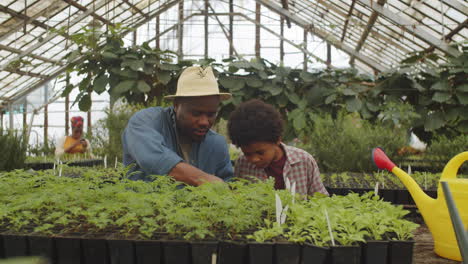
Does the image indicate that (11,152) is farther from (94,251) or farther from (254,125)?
(94,251)

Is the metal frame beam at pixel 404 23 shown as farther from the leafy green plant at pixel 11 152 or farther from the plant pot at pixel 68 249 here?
the plant pot at pixel 68 249

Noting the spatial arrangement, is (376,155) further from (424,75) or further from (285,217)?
(424,75)

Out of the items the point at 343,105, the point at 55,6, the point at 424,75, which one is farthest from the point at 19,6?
the point at 424,75

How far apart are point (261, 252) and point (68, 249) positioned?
504 millimetres

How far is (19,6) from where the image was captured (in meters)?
9.23

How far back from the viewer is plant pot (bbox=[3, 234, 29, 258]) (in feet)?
3.81

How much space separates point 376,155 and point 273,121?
1.99 feet

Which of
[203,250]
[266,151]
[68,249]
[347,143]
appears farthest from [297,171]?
[347,143]

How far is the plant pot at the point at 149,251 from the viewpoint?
3.60 ft

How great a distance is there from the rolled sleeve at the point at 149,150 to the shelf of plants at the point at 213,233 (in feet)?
1.56

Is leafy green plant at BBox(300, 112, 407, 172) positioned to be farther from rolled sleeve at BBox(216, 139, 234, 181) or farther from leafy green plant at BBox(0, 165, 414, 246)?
leafy green plant at BBox(0, 165, 414, 246)

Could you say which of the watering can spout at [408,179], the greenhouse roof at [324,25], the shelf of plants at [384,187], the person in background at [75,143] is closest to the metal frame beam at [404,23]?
the greenhouse roof at [324,25]

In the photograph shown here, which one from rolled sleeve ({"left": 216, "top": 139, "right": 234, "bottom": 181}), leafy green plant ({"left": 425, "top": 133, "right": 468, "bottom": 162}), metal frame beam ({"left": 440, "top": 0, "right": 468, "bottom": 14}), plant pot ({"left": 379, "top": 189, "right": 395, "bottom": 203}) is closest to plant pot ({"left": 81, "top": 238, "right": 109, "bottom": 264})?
rolled sleeve ({"left": 216, "top": 139, "right": 234, "bottom": 181})

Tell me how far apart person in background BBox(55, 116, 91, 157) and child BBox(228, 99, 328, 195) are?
3693 mm
